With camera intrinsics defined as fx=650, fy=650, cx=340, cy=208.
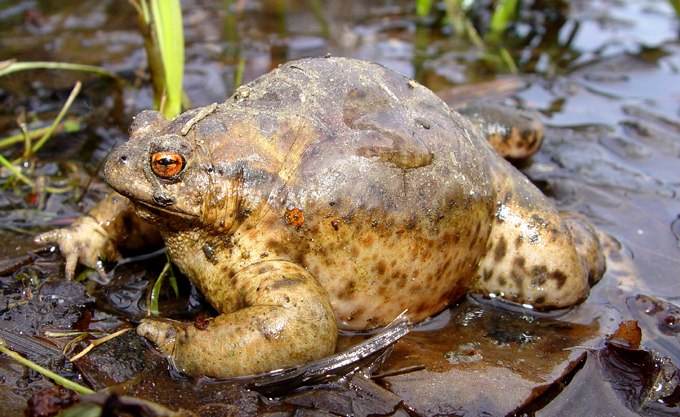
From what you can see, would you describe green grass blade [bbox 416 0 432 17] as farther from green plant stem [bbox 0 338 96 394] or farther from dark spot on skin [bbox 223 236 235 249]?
green plant stem [bbox 0 338 96 394]

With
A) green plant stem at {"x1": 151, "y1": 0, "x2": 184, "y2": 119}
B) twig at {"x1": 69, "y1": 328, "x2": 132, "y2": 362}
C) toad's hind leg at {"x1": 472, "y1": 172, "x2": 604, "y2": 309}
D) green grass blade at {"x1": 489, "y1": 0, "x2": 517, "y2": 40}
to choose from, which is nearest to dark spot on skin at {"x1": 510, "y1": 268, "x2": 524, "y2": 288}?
toad's hind leg at {"x1": 472, "y1": 172, "x2": 604, "y2": 309}

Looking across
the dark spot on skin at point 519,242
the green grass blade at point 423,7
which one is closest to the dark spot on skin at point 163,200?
the dark spot on skin at point 519,242

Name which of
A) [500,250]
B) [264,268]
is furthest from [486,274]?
[264,268]

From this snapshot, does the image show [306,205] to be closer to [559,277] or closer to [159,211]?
[159,211]

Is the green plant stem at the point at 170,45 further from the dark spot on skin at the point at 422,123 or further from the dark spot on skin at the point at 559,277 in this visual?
the dark spot on skin at the point at 559,277

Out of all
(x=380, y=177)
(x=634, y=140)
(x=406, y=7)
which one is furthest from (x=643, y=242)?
(x=406, y=7)

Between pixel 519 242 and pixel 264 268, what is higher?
pixel 264 268

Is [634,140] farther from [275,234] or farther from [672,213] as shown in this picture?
[275,234]
